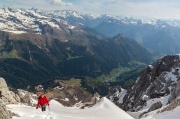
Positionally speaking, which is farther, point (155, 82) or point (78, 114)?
point (155, 82)

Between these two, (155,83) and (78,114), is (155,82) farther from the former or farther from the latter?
(78,114)

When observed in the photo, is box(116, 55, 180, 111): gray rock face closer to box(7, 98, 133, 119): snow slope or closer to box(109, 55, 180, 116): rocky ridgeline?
box(109, 55, 180, 116): rocky ridgeline

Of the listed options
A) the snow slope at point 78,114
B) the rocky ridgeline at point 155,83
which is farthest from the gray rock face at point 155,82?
the snow slope at point 78,114

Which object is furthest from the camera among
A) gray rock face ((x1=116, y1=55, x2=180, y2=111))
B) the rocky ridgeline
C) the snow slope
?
the rocky ridgeline

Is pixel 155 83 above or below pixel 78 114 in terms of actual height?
below

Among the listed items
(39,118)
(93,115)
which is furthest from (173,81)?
(39,118)

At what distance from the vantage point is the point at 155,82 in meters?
126

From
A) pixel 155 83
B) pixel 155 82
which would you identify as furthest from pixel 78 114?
pixel 155 82

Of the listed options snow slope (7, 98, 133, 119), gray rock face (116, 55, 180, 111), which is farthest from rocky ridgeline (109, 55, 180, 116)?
snow slope (7, 98, 133, 119)

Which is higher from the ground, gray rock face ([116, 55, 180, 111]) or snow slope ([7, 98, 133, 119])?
snow slope ([7, 98, 133, 119])

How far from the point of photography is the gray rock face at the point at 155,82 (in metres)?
113

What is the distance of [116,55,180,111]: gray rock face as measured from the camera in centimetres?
11253

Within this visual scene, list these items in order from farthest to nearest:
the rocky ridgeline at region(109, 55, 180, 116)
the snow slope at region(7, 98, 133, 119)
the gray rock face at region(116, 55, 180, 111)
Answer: the rocky ridgeline at region(109, 55, 180, 116) → the gray rock face at region(116, 55, 180, 111) → the snow slope at region(7, 98, 133, 119)

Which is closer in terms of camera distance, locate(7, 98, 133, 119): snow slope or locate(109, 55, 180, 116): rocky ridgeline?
locate(7, 98, 133, 119): snow slope
